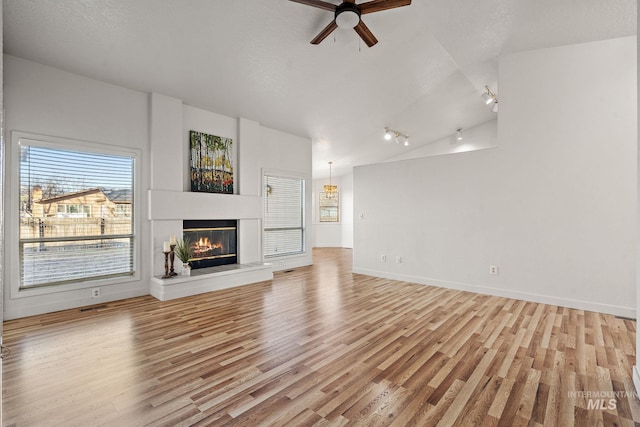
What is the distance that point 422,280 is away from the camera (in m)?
5.59

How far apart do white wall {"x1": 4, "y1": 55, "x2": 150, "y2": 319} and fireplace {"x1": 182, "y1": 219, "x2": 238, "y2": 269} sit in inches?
30.6

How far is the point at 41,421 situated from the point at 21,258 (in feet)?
9.01

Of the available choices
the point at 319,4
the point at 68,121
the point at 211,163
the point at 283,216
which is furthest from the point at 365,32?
the point at 283,216

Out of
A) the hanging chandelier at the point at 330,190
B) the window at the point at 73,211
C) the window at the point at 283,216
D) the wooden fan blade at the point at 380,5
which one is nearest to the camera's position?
the wooden fan blade at the point at 380,5

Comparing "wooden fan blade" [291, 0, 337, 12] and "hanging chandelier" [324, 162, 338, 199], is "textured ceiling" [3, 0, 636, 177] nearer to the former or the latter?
"wooden fan blade" [291, 0, 337, 12]

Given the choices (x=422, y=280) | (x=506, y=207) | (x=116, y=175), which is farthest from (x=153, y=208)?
(x=506, y=207)

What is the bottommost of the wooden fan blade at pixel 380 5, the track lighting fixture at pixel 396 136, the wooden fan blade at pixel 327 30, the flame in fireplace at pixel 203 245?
the flame in fireplace at pixel 203 245

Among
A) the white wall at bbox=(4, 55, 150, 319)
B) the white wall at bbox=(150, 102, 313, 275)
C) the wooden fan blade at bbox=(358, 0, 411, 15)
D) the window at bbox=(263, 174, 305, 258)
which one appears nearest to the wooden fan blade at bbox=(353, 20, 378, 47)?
the wooden fan blade at bbox=(358, 0, 411, 15)

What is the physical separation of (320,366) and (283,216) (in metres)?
4.79

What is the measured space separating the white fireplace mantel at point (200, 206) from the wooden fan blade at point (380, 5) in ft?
12.2

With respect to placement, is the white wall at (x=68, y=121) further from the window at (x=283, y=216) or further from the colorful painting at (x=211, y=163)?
the window at (x=283, y=216)

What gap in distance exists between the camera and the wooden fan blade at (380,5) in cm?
324

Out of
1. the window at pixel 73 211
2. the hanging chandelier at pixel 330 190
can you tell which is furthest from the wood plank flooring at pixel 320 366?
the hanging chandelier at pixel 330 190

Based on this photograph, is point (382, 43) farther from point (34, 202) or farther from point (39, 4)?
point (34, 202)
